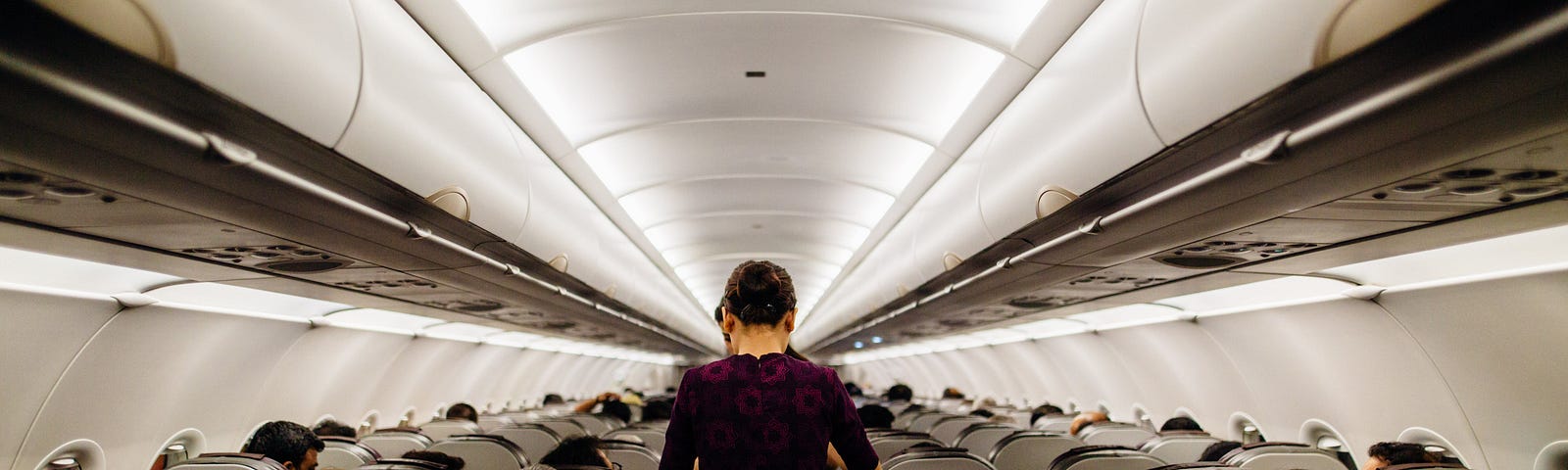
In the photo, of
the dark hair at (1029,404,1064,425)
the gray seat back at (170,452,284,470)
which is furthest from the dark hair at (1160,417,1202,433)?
the gray seat back at (170,452,284,470)

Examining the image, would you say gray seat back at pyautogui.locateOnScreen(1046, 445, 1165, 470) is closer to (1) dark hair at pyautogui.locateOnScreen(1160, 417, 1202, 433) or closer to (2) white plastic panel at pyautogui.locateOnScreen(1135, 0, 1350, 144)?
(2) white plastic panel at pyautogui.locateOnScreen(1135, 0, 1350, 144)

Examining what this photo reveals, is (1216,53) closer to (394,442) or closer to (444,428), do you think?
(394,442)

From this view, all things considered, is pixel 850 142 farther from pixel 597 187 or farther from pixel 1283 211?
pixel 1283 211

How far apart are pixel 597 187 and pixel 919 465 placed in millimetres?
3665

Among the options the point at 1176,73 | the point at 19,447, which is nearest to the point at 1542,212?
the point at 1176,73

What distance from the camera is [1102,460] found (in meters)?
4.17

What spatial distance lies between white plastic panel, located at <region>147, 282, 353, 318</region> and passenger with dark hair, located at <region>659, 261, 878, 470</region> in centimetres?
543

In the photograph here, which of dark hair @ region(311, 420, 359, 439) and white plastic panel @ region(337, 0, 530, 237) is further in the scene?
dark hair @ region(311, 420, 359, 439)

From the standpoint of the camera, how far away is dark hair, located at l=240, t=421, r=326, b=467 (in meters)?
5.23

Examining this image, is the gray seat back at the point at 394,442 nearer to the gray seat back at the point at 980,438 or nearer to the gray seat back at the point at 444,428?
the gray seat back at the point at 444,428

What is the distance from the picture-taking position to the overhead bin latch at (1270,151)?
205cm

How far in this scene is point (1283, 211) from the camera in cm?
284

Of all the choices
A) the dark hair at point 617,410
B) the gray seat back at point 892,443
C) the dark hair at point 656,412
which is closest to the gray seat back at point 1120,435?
the gray seat back at point 892,443

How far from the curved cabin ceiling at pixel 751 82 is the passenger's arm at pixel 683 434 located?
6.81ft
